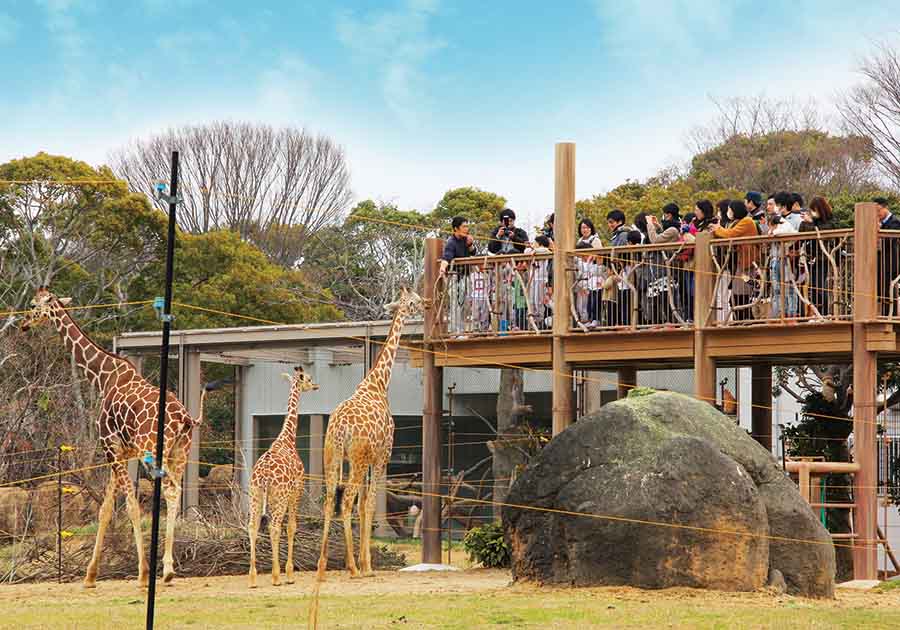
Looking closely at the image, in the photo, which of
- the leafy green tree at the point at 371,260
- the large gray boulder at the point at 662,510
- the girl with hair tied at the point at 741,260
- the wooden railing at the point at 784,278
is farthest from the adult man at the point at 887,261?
the leafy green tree at the point at 371,260

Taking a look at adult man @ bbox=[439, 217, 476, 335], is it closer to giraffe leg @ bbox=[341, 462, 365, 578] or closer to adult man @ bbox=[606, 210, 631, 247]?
adult man @ bbox=[606, 210, 631, 247]

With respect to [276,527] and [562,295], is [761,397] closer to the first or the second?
[562,295]

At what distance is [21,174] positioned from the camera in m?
36.6

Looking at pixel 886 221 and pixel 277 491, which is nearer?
pixel 886 221

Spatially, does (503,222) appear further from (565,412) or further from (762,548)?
(762,548)

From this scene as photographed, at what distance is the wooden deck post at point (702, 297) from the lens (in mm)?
18656

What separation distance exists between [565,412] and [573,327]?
1.09 meters

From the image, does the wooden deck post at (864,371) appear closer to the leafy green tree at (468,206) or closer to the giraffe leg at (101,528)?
the giraffe leg at (101,528)

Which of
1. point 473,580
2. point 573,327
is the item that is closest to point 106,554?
point 473,580

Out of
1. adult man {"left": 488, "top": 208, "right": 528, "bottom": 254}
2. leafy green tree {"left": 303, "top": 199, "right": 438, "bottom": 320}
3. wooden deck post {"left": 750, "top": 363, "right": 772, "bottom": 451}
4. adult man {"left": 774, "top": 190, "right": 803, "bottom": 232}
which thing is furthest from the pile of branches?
leafy green tree {"left": 303, "top": 199, "right": 438, "bottom": 320}

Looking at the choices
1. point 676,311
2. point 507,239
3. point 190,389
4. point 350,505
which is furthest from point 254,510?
point 190,389

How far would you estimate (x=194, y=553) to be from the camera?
1988 cm

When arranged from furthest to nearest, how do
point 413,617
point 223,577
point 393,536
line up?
point 393,536, point 223,577, point 413,617

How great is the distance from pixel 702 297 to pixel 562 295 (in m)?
1.85
